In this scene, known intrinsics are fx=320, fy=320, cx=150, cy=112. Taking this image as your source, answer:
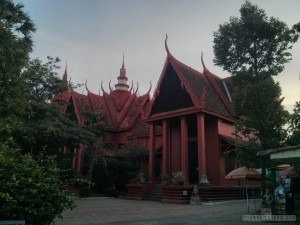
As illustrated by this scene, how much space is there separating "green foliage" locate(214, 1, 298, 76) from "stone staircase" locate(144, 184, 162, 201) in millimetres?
8345

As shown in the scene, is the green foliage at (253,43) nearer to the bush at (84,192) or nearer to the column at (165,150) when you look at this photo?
the column at (165,150)

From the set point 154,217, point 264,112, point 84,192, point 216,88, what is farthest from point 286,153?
point 84,192

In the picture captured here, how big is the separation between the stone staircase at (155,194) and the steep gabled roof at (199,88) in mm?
4701

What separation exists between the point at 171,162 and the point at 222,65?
8714mm

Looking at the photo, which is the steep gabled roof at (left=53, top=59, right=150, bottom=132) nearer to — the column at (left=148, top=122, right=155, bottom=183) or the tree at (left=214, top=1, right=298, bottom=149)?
the column at (left=148, top=122, right=155, bottom=183)

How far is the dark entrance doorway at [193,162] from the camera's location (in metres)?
20.2

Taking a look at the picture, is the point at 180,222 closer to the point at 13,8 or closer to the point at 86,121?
the point at 13,8

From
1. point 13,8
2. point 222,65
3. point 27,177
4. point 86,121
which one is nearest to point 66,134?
point 86,121

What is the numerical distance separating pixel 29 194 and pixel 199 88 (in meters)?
16.4

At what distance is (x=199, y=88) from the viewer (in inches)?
786

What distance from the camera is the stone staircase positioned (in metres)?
18.5

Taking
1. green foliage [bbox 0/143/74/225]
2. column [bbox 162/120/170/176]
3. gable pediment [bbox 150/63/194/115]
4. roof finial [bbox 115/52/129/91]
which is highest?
roof finial [bbox 115/52/129/91]

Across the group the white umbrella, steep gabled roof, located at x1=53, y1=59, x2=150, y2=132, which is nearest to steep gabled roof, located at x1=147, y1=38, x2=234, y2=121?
steep gabled roof, located at x1=53, y1=59, x2=150, y2=132

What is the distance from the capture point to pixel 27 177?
15.4ft
